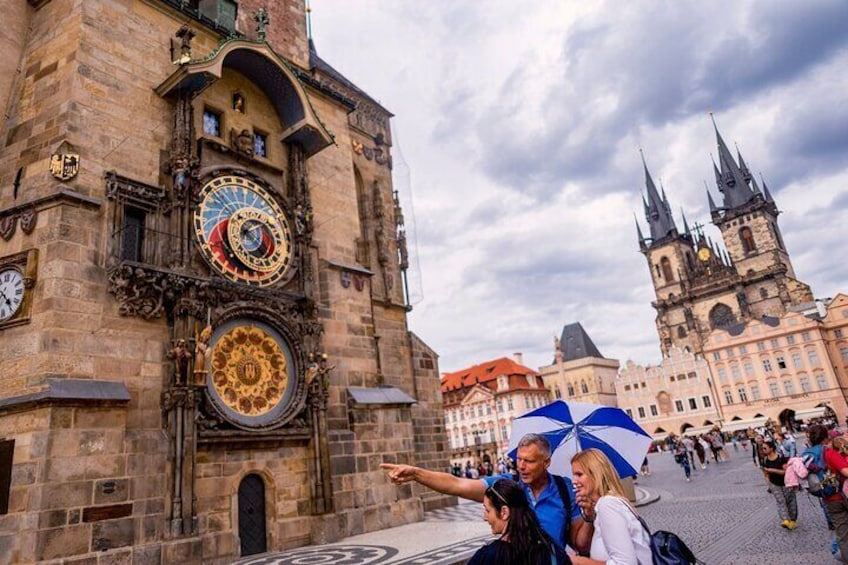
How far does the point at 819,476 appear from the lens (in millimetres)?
6805

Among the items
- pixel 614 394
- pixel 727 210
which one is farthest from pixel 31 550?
pixel 727 210

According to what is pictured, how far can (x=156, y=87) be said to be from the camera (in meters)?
11.4

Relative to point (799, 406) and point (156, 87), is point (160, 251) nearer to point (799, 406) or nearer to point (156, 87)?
point (156, 87)

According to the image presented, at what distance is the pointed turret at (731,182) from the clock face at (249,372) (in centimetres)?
9043

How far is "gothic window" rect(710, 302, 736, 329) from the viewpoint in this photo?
7762cm

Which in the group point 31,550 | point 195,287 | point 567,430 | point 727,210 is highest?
point 727,210

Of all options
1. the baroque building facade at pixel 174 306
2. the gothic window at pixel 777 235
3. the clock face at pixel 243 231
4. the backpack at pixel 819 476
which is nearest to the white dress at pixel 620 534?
the backpack at pixel 819 476

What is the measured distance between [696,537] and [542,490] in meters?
6.83

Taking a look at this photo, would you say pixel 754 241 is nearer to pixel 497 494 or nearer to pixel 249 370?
pixel 249 370

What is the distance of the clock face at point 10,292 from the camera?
8.80 m

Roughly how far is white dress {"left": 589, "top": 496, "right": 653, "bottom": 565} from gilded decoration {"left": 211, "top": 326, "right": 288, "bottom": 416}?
29.0 feet

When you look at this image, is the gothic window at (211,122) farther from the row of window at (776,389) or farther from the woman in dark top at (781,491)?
the row of window at (776,389)

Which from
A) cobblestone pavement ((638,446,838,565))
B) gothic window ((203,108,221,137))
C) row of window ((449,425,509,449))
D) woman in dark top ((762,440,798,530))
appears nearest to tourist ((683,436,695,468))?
cobblestone pavement ((638,446,838,565))

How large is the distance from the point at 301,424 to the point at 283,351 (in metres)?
1.60
